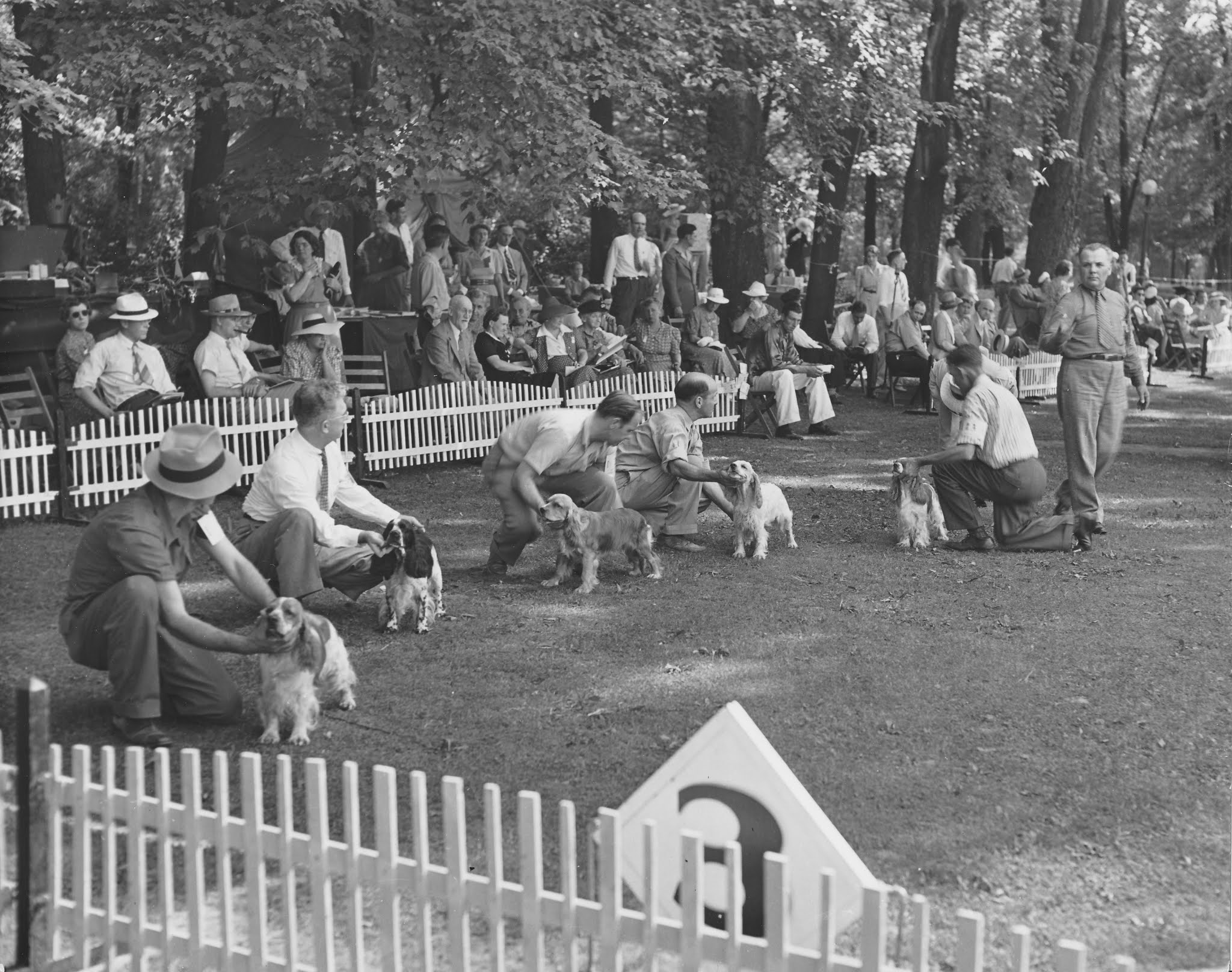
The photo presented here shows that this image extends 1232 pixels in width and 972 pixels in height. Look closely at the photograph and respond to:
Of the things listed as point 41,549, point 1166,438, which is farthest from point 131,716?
point 1166,438

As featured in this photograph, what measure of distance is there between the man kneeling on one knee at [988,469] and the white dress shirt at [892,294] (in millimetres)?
11226

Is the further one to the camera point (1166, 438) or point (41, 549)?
point (1166, 438)

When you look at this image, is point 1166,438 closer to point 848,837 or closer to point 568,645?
point 568,645

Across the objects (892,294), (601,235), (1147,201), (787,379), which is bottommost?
(787,379)

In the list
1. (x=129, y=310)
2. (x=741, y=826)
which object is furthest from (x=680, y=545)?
(x=741, y=826)

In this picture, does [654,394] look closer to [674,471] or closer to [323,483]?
[674,471]

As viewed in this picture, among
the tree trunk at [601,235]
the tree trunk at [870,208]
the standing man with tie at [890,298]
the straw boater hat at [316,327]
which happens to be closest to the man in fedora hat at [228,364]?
the straw boater hat at [316,327]

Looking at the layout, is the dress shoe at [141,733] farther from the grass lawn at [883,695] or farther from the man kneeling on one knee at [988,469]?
the man kneeling on one knee at [988,469]

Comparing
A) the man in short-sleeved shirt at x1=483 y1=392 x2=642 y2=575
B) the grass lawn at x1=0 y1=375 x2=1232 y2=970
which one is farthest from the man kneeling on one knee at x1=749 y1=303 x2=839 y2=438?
the man in short-sleeved shirt at x1=483 y1=392 x2=642 y2=575

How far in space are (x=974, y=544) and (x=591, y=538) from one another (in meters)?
3.24

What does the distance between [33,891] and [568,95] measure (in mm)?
12043

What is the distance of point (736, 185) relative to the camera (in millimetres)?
21969

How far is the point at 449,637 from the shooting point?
857 centimetres

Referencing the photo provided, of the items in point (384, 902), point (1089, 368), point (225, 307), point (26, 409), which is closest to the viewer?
point (384, 902)
